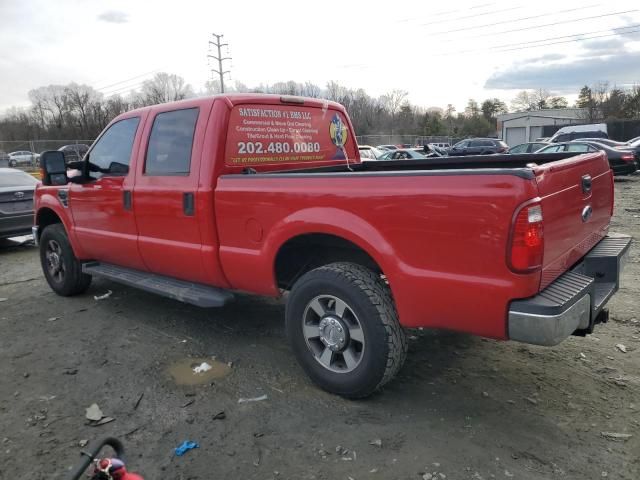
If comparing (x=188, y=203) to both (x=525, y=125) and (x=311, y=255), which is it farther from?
(x=525, y=125)

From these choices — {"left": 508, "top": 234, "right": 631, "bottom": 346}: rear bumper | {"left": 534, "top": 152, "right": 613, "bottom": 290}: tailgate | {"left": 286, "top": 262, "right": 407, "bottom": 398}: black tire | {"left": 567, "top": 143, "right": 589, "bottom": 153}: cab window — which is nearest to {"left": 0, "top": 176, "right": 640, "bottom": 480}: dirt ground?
{"left": 286, "top": 262, "right": 407, "bottom": 398}: black tire

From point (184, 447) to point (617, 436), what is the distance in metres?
2.47

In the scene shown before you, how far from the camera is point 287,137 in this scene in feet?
15.1

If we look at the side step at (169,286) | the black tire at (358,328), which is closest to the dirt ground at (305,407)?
the black tire at (358,328)

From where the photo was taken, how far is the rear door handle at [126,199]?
4610mm

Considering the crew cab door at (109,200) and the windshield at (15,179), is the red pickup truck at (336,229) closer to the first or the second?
the crew cab door at (109,200)

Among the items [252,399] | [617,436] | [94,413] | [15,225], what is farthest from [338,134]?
[15,225]

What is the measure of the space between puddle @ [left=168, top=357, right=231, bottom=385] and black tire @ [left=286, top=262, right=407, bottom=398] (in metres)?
0.71

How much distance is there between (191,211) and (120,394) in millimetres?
1444

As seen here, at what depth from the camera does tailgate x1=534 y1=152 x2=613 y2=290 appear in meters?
2.70

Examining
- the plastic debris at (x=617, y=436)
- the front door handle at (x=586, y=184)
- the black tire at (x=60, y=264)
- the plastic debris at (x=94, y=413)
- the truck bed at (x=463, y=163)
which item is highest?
the truck bed at (x=463, y=163)

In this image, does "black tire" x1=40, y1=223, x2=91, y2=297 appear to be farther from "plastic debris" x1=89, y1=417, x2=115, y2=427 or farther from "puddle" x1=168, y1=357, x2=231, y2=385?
"plastic debris" x1=89, y1=417, x2=115, y2=427

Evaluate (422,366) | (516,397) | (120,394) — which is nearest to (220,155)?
(120,394)

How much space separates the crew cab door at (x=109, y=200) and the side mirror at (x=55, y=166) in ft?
0.41
